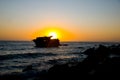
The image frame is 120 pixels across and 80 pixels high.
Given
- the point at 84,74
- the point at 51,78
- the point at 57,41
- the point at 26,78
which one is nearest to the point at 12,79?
the point at 26,78

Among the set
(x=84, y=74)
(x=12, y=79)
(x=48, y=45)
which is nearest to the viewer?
(x=84, y=74)

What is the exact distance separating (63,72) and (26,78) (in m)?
3.32

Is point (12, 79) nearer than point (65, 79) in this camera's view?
No

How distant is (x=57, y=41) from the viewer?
80000 millimetres

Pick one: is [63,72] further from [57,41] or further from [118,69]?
[57,41]

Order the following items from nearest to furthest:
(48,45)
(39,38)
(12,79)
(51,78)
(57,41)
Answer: (51,78), (12,79), (39,38), (48,45), (57,41)

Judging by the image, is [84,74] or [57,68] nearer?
[84,74]

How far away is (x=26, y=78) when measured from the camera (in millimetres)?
15656

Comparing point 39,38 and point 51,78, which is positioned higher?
point 39,38

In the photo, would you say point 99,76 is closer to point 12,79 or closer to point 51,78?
point 51,78

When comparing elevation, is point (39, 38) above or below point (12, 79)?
above

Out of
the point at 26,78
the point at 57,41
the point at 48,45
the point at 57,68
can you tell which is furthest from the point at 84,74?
the point at 57,41

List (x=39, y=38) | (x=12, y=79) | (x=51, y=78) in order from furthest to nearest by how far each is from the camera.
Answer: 1. (x=39, y=38)
2. (x=12, y=79)
3. (x=51, y=78)

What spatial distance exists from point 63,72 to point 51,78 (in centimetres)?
100
